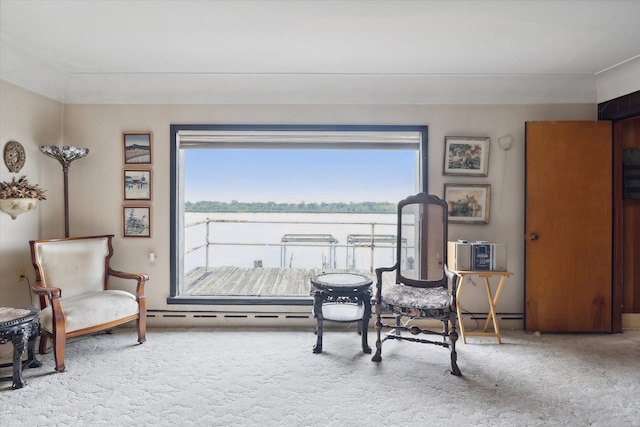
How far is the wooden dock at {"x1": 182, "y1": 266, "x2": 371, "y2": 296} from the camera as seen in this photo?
14.1 feet

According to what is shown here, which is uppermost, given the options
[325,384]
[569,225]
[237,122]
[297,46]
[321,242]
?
[297,46]

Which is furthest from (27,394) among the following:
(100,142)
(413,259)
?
(413,259)

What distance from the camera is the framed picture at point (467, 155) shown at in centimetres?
344

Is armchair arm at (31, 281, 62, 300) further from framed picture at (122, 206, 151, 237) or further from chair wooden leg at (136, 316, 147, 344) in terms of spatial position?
framed picture at (122, 206, 151, 237)

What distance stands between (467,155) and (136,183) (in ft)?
11.2

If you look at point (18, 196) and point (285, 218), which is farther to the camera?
point (285, 218)

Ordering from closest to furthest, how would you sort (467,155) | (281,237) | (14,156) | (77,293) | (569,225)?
1. (14,156)
2. (77,293)
3. (569,225)
4. (467,155)
5. (281,237)

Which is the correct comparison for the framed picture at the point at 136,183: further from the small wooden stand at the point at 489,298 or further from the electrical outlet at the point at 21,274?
the small wooden stand at the point at 489,298

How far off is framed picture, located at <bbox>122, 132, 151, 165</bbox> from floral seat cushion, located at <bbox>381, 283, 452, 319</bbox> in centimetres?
276

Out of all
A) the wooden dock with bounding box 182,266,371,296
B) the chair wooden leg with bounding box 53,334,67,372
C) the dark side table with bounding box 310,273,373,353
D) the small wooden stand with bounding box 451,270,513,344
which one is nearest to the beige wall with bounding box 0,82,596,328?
the small wooden stand with bounding box 451,270,513,344

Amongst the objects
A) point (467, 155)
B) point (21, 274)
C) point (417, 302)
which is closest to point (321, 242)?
point (467, 155)

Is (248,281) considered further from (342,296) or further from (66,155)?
(66,155)

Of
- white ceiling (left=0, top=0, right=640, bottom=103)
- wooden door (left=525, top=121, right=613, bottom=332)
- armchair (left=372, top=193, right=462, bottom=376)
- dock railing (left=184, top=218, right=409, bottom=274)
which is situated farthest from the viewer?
dock railing (left=184, top=218, right=409, bottom=274)

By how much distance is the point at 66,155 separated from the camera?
3146mm
